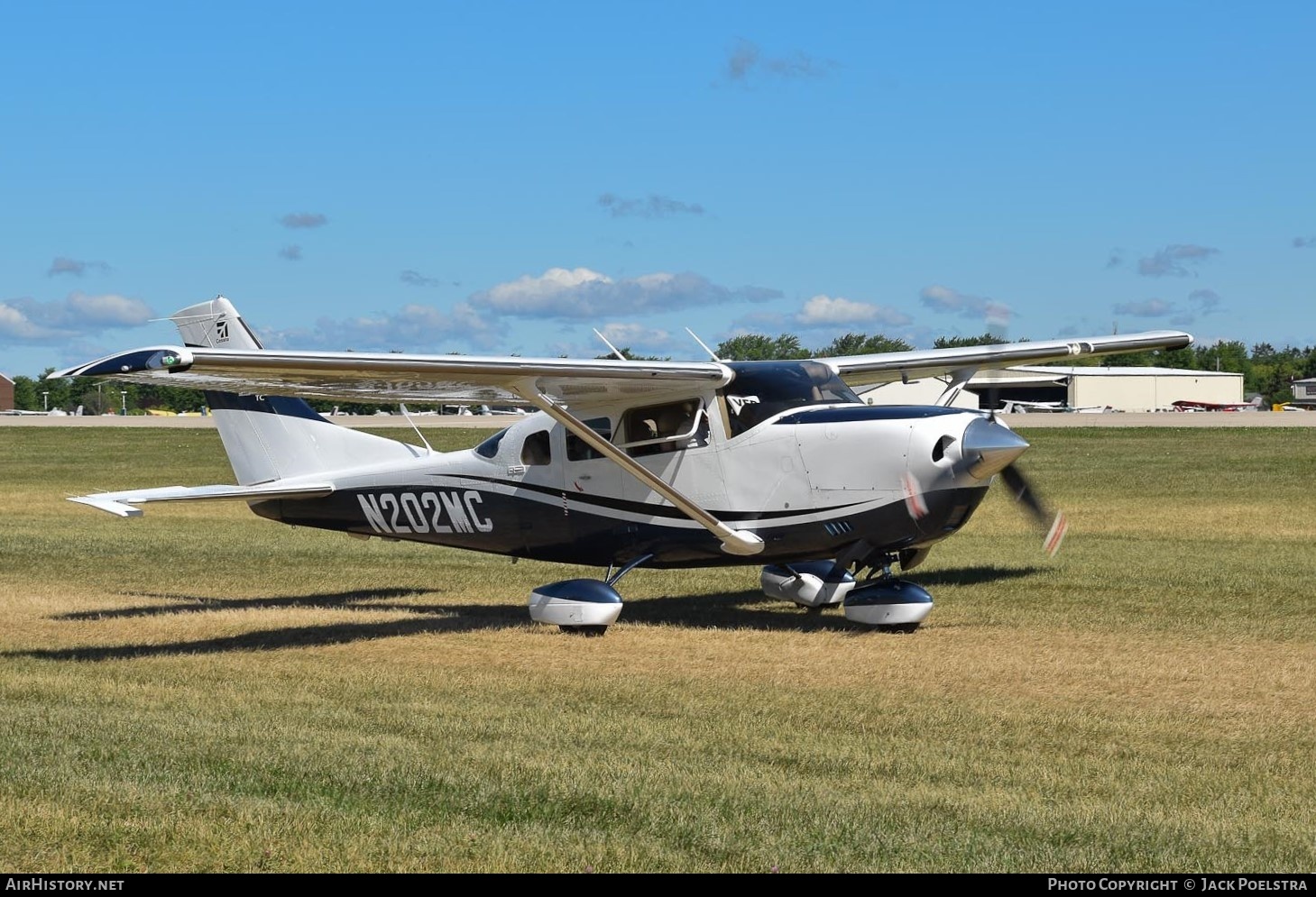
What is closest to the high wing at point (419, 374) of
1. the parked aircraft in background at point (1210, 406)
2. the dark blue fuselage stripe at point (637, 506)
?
the dark blue fuselage stripe at point (637, 506)

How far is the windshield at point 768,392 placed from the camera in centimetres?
1350

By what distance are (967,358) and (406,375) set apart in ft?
22.2

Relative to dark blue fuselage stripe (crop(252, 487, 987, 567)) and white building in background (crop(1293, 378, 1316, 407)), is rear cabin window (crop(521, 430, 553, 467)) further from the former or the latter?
white building in background (crop(1293, 378, 1316, 407))

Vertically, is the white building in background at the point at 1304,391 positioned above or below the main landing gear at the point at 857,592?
below

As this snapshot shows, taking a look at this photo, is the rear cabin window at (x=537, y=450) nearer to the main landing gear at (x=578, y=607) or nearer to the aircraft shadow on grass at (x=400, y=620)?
the aircraft shadow on grass at (x=400, y=620)

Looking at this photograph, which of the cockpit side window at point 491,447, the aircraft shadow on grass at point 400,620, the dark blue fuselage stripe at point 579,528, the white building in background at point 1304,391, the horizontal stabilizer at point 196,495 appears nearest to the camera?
the aircraft shadow on grass at point 400,620

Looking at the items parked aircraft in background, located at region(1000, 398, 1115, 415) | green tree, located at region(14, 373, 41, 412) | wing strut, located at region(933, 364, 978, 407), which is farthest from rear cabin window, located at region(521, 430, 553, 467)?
green tree, located at region(14, 373, 41, 412)

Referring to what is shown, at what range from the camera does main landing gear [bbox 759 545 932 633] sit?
13078 mm

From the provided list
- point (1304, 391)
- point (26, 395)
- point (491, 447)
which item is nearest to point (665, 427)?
point (491, 447)

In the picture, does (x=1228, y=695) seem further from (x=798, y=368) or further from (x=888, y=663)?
(x=798, y=368)

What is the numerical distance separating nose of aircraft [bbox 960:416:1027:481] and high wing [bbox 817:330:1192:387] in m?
2.87

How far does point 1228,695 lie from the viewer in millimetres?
9867

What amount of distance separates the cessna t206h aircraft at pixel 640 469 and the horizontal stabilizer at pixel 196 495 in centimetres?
3

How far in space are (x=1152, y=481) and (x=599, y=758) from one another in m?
28.4
